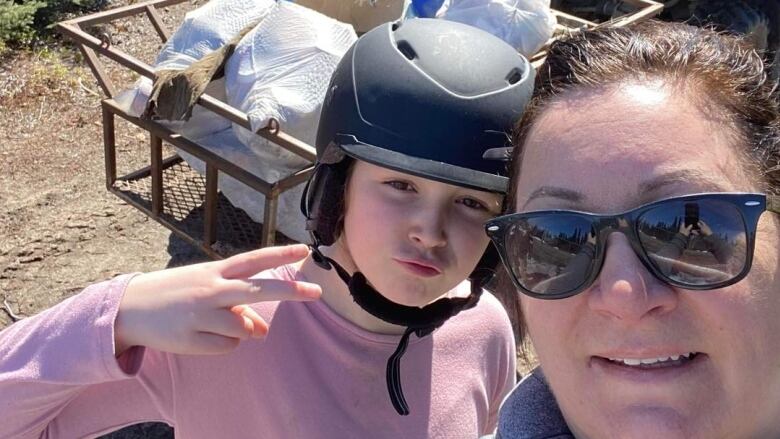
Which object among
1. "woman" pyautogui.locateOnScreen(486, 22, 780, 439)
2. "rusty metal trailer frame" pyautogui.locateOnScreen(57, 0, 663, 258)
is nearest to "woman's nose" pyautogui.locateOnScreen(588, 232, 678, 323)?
"woman" pyautogui.locateOnScreen(486, 22, 780, 439)

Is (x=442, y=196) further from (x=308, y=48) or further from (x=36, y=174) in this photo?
(x=36, y=174)

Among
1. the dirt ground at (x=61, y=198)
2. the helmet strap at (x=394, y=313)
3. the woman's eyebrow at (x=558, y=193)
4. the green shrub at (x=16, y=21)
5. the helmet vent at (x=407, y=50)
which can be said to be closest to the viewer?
the woman's eyebrow at (x=558, y=193)

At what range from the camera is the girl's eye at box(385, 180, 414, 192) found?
6.14 feet

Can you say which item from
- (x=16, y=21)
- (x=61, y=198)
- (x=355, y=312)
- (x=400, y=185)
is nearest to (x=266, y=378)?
(x=355, y=312)

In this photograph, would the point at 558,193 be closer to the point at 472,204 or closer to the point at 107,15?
the point at 472,204

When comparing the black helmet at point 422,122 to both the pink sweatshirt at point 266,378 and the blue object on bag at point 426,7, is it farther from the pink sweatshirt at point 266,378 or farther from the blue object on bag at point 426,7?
the blue object on bag at point 426,7

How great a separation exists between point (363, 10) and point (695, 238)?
2949mm

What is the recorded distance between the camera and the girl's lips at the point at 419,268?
1823mm

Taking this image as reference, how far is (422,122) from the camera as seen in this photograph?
1.91m

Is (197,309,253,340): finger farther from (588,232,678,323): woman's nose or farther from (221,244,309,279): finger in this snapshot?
(588,232,678,323): woman's nose

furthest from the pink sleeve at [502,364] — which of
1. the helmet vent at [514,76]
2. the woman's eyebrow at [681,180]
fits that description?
the woman's eyebrow at [681,180]

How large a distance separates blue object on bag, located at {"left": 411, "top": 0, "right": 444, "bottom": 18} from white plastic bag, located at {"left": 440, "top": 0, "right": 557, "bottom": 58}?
4cm

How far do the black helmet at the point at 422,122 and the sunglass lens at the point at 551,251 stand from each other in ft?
1.46

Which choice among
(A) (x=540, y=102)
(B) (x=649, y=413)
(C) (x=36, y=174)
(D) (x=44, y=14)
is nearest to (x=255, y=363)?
(A) (x=540, y=102)
